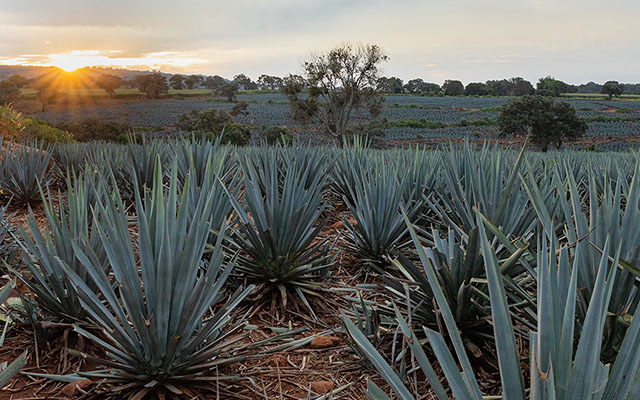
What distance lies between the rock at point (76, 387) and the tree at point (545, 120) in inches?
1699

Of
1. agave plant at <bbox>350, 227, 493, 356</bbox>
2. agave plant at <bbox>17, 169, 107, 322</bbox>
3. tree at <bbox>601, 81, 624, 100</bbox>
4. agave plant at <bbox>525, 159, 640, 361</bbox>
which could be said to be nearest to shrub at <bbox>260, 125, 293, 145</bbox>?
agave plant at <bbox>17, 169, 107, 322</bbox>

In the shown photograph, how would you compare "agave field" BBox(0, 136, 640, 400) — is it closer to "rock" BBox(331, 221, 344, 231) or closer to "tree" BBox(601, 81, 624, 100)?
"rock" BBox(331, 221, 344, 231)

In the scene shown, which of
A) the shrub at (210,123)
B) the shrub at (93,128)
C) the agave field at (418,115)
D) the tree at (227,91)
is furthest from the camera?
the tree at (227,91)

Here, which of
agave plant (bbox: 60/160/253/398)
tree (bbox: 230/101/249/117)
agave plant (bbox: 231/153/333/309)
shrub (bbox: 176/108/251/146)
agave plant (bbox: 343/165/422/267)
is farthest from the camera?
tree (bbox: 230/101/249/117)

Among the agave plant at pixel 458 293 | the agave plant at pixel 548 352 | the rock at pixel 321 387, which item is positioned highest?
the agave plant at pixel 548 352

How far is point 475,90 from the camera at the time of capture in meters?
91.1

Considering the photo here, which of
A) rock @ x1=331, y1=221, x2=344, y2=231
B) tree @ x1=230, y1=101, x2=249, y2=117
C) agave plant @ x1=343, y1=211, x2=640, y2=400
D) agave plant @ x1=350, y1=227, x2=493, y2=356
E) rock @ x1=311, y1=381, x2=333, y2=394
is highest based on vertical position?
agave plant @ x1=343, y1=211, x2=640, y2=400

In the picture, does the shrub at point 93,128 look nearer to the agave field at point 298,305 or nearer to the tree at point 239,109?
the tree at point 239,109

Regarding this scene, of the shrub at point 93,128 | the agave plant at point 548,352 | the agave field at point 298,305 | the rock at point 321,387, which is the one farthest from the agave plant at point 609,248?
the shrub at point 93,128

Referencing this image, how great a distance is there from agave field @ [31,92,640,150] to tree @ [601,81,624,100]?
2134 millimetres

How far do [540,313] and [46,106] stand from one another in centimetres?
5011

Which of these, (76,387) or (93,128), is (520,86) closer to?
(93,128)

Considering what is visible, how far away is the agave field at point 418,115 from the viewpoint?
137ft

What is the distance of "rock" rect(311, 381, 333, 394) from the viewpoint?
67.5 inches
